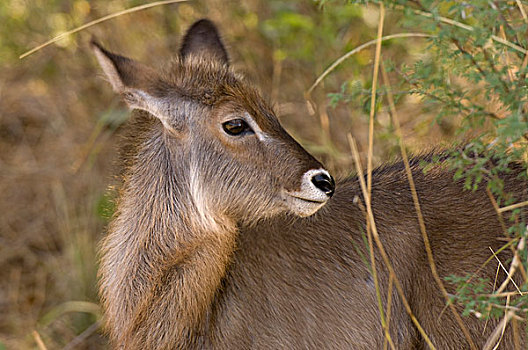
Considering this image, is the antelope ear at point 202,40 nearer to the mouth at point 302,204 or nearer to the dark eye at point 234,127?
the dark eye at point 234,127

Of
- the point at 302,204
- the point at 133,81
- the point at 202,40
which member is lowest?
the point at 302,204

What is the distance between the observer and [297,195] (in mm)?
4012

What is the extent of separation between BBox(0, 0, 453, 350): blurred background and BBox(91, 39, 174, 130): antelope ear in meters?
2.46

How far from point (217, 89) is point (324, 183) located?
31.9 inches

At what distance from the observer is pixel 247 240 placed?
14.2ft

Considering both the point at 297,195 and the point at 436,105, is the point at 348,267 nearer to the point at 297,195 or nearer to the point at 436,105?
the point at 297,195

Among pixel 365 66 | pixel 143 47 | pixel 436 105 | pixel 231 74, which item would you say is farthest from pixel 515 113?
pixel 143 47

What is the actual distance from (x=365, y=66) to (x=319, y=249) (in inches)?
116

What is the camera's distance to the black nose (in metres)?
3.94

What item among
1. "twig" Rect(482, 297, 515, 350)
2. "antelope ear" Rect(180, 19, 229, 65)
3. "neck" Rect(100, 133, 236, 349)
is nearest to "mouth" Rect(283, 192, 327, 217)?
"neck" Rect(100, 133, 236, 349)

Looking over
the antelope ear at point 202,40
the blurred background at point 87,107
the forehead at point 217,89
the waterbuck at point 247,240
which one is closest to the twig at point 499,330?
the waterbuck at point 247,240

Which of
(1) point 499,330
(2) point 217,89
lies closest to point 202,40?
(2) point 217,89

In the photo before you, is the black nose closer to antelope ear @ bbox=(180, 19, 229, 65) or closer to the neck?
the neck

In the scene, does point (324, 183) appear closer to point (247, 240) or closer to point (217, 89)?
point (247, 240)
